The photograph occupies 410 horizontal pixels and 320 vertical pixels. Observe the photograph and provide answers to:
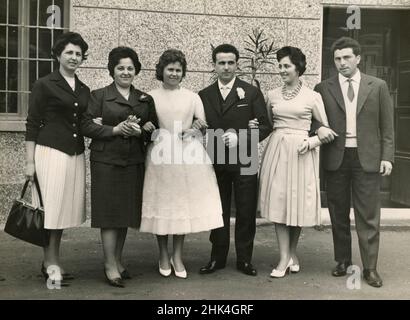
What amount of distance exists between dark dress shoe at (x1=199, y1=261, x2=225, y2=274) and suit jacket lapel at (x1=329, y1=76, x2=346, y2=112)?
5.94ft

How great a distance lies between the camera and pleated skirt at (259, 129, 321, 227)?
205 inches

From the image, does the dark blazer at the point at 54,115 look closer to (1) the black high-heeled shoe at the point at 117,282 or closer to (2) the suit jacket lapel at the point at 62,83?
(2) the suit jacket lapel at the point at 62,83

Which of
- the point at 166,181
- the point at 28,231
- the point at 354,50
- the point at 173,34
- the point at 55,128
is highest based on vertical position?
the point at 173,34

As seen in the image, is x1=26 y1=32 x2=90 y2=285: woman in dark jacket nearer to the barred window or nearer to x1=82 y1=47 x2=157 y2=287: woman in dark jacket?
x1=82 y1=47 x2=157 y2=287: woman in dark jacket

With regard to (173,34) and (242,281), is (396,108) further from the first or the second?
(242,281)

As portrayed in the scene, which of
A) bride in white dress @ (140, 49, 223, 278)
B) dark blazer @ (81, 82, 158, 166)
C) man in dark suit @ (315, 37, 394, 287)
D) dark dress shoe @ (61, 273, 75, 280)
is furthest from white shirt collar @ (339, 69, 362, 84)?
dark dress shoe @ (61, 273, 75, 280)

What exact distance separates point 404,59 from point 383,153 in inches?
150

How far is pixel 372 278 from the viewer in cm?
516

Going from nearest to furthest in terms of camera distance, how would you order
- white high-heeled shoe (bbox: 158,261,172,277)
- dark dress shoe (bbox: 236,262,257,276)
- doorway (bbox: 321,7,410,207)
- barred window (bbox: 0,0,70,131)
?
white high-heeled shoe (bbox: 158,261,172,277)
dark dress shoe (bbox: 236,262,257,276)
barred window (bbox: 0,0,70,131)
doorway (bbox: 321,7,410,207)

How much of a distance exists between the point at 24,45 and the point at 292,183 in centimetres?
436

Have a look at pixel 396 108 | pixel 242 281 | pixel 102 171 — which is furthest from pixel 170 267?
pixel 396 108

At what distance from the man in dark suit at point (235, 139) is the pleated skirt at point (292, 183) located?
0.60 ft

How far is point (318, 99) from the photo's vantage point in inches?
206

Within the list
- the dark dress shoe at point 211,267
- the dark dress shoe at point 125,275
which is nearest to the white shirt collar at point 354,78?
the dark dress shoe at point 211,267
